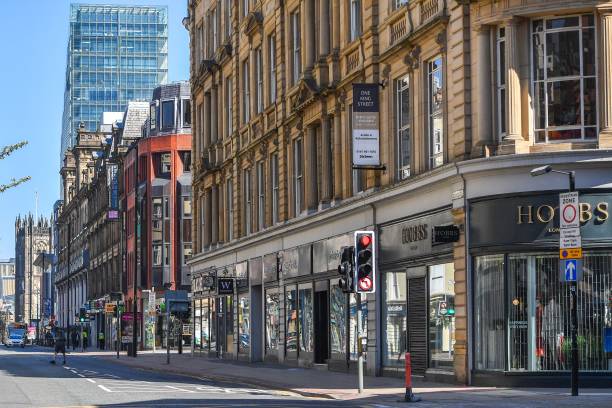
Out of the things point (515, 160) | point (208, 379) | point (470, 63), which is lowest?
point (208, 379)

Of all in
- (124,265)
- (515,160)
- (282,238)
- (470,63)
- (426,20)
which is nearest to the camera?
(515,160)

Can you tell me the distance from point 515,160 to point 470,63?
10.4 ft

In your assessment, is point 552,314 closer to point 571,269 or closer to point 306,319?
point 571,269

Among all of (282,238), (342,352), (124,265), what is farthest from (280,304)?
(124,265)

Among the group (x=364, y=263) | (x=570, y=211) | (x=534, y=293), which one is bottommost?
(x=534, y=293)

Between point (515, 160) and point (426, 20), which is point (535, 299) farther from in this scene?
point (426, 20)

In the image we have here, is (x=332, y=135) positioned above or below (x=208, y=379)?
above

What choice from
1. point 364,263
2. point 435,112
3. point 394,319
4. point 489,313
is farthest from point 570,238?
point 394,319

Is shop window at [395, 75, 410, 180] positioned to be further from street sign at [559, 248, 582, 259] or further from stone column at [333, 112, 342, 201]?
street sign at [559, 248, 582, 259]

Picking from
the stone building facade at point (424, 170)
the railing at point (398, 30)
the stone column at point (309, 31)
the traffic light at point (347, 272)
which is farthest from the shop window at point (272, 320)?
the traffic light at point (347, 272)

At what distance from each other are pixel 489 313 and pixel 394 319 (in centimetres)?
670

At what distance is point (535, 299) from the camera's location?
29.3 m

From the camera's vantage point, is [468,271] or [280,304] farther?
[280,304]

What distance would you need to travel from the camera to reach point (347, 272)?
2822cm
